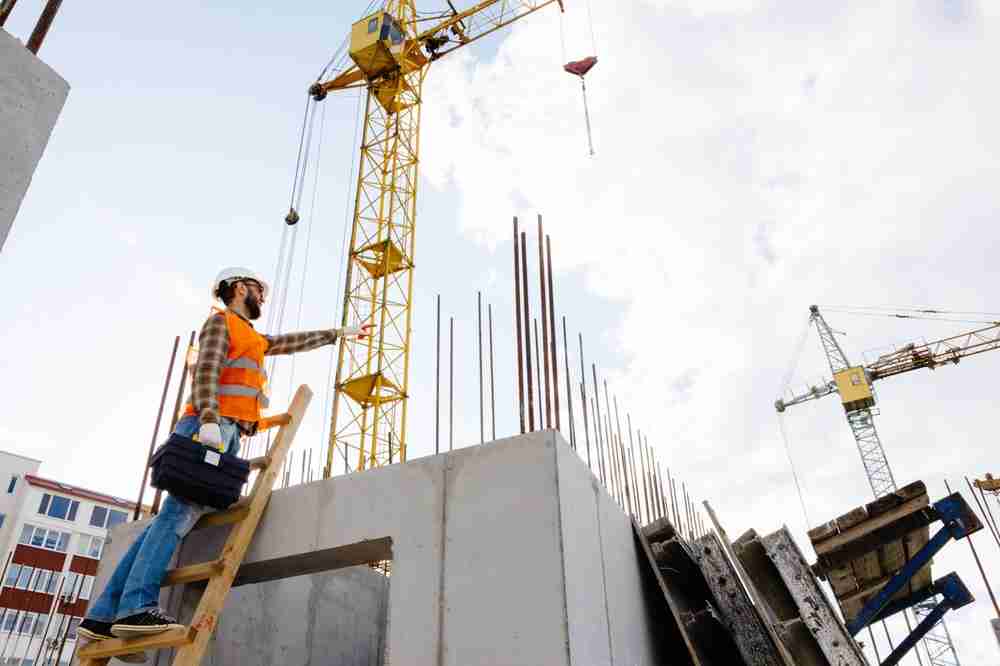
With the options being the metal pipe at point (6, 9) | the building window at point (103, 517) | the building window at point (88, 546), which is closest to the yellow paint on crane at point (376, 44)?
the metal pipe at point (6, 9)

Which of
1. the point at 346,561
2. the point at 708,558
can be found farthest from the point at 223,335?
the point at 708,558

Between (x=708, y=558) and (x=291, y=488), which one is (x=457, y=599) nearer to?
(x=291, y=488)

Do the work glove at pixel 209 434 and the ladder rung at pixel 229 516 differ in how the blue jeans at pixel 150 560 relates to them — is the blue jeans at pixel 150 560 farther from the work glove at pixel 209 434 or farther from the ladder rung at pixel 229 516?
the ladder rung at pixel 229 516

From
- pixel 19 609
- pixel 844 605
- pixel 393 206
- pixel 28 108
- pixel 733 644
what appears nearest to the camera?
pixel 28 108

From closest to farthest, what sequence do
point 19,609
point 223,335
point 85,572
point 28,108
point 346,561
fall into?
point 28,108 → point 223,335 → point 346,561 → point 19,609 → point 85,572

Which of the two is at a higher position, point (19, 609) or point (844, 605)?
point (19, 609)

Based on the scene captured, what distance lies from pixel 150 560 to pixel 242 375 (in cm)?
110

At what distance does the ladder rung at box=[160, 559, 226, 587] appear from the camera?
13.0ft

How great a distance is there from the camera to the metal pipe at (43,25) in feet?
8.70

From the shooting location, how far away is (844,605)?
23.3 ft

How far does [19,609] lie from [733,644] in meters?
39.0

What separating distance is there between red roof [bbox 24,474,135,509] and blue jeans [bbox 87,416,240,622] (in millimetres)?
43077

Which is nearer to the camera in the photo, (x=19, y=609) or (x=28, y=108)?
(x=28, y=108)

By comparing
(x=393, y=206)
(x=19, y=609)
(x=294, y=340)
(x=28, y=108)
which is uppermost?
(x=393, y=206)
